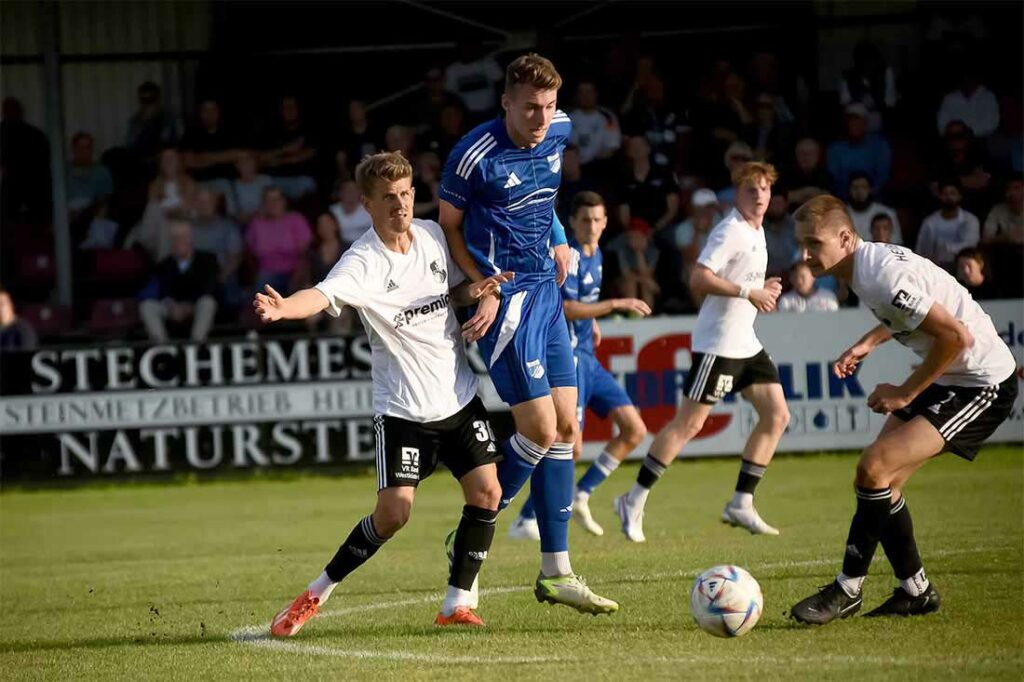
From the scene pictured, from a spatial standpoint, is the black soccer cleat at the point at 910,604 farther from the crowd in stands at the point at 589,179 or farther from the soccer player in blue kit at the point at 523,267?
the crowd in stands at the point at 589,179

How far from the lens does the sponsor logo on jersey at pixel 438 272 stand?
7410 millimetres

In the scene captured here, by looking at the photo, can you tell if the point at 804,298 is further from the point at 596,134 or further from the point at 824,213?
the point at 824,213

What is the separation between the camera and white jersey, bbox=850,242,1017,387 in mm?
6773

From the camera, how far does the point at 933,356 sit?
6797mm

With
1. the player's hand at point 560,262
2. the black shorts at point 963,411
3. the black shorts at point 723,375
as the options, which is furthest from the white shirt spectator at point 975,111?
the black shorts at point 963,411

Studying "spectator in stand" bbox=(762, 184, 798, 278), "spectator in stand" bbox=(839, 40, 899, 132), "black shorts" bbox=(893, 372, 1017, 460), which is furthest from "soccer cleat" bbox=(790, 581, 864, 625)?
"spectator in stand" bbox=(839, 40, 899, 132)

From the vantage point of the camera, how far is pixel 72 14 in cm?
2022

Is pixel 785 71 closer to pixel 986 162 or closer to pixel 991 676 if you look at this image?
pixel 986 162

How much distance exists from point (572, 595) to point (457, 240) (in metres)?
1.82

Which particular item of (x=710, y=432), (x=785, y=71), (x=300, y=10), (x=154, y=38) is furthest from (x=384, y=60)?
(x=710, y=432)

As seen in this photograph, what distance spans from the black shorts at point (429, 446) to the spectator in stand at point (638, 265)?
9.98 metres

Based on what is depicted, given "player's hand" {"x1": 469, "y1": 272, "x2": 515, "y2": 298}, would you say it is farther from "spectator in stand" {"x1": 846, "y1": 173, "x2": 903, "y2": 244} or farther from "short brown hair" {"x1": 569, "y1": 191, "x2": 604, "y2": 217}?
"spectator in stand" {"x1": 846, "y1": 173, "x2": 903, "y2": 244}

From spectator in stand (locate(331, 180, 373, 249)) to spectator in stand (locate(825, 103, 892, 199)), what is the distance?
5.52 m

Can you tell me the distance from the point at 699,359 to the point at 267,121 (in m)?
10.1
